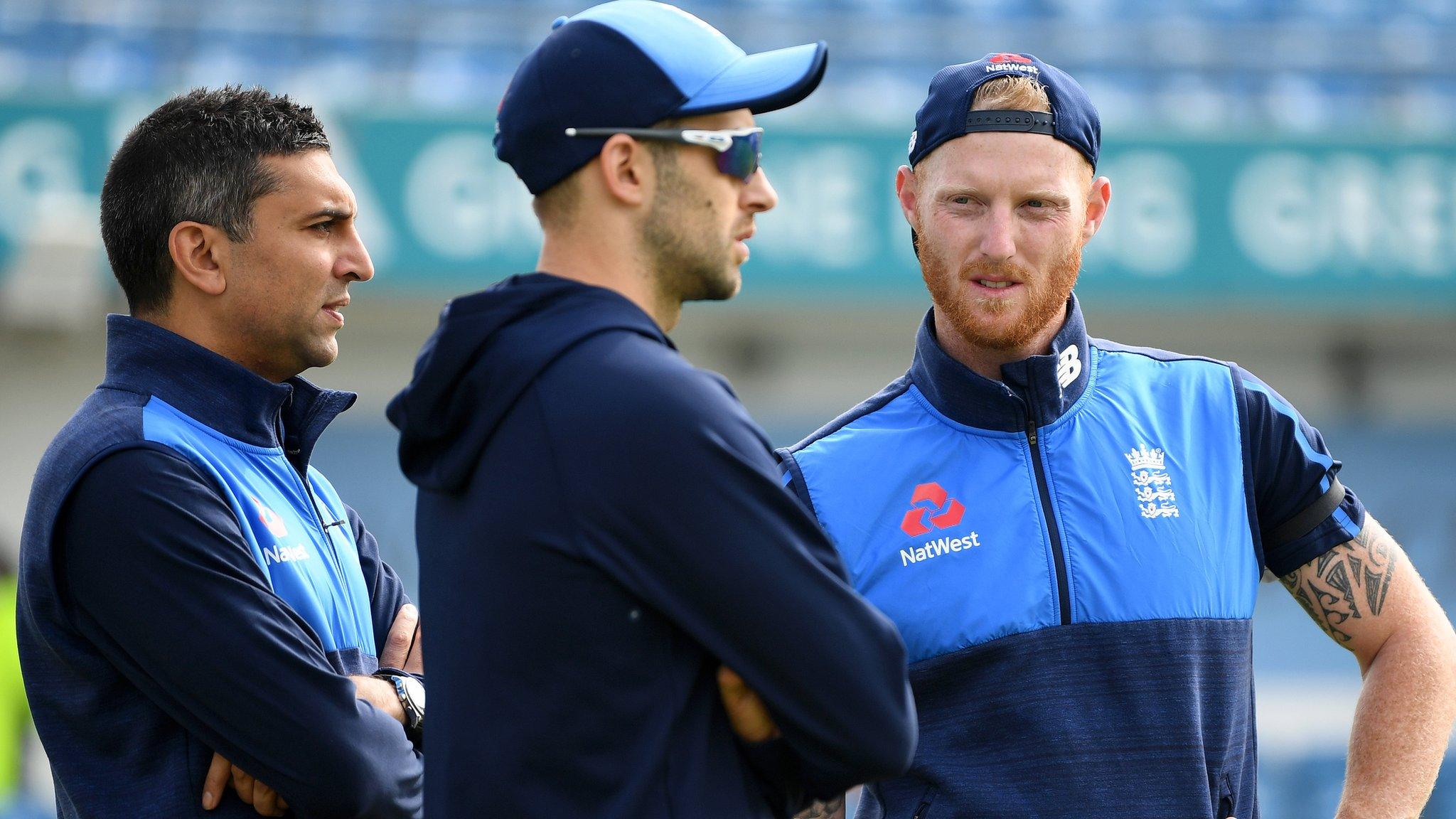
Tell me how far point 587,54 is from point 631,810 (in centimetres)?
78

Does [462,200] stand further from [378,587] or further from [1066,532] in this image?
[1066,532]

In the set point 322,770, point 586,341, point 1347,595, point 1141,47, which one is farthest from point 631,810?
point 1141,47

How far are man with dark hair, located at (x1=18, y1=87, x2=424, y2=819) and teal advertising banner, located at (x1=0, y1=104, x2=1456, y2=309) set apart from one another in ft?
20.4

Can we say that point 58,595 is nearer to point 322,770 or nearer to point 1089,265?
point 322,770

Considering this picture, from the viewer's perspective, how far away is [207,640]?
190 centimetres

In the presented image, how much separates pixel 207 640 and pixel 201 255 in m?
0.63

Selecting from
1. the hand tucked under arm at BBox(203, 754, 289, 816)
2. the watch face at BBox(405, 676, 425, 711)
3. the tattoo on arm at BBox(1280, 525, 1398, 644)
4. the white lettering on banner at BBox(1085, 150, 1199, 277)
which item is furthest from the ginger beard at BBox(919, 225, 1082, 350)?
the white lettering on banner at BBox(1085, 150, 1199, 277)

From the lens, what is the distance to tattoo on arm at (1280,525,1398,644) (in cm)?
222

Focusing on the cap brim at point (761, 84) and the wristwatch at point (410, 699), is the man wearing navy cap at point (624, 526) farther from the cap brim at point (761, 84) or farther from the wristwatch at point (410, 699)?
the wristwatch at point (410, 699)

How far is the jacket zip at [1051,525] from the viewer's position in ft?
6.93

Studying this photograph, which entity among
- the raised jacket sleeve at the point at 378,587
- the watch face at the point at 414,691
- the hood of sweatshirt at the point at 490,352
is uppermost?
the hood of sweatshirt at the point at 490,352

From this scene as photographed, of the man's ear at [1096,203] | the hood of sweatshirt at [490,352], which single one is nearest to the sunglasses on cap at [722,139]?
the hood of sweatshirt at [490,352]

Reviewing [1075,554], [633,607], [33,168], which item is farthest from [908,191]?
[33,168]

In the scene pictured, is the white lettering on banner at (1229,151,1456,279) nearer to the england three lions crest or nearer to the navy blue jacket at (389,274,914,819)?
the england three lions crest
